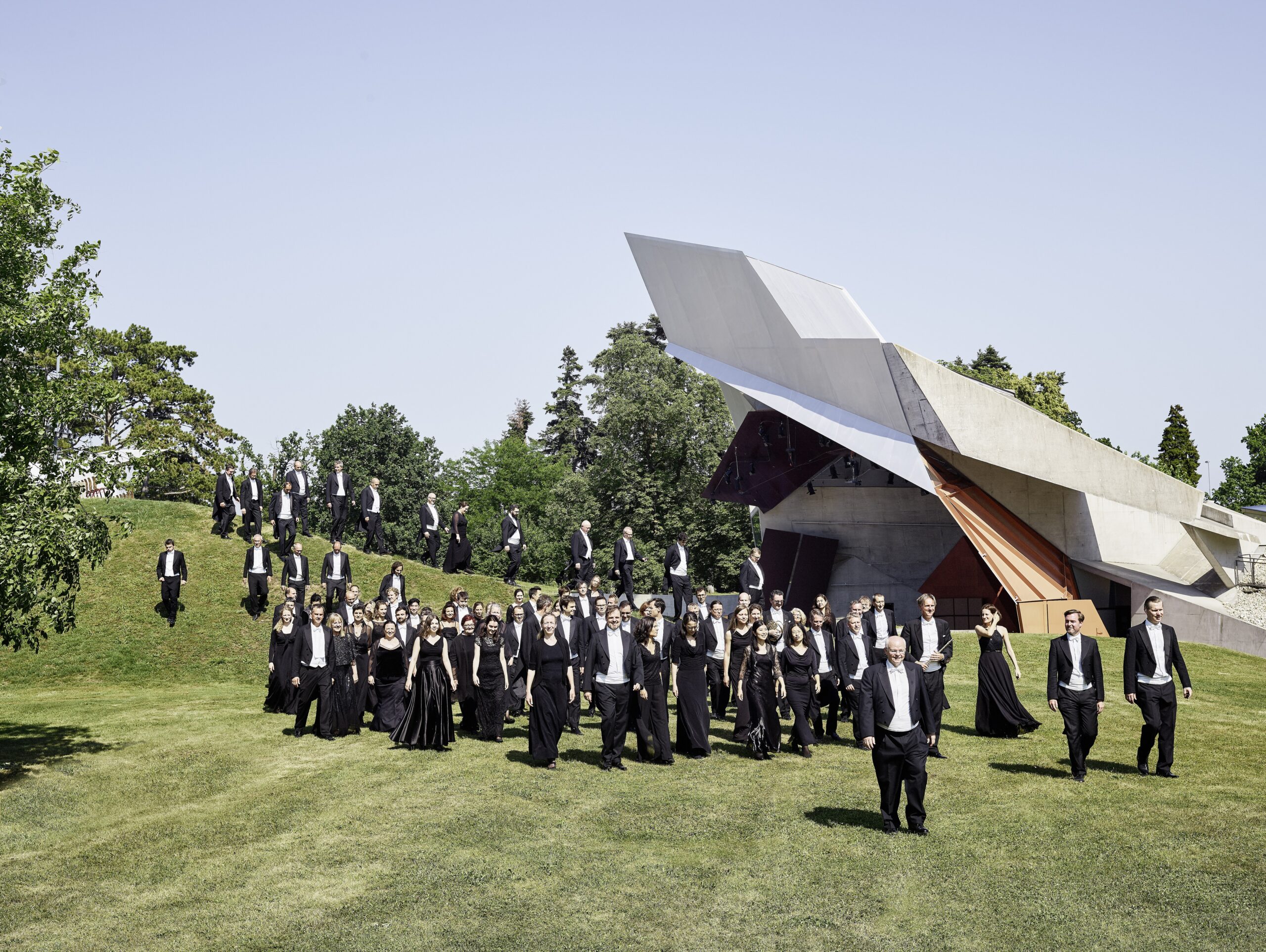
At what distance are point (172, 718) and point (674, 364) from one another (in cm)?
3305

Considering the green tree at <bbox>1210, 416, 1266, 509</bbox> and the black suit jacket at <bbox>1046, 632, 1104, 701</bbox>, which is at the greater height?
the green tree at <bbox>1210, 416, 1266, 509</bbox>

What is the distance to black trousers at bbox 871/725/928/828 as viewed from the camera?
28.0 ft

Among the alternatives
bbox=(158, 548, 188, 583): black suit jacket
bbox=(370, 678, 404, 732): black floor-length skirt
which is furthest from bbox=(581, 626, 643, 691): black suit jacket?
bbox=(158, 548, 188, 583): black suit jacket

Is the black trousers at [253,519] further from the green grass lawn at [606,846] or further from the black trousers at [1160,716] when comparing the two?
the black trousers at [1160,716]

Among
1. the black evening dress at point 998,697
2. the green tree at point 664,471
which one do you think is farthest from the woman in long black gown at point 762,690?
the green tree at point 664,471

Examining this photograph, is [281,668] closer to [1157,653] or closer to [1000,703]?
[1000,703]

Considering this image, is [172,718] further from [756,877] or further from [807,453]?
[807,453]

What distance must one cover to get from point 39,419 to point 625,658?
21.2 feet

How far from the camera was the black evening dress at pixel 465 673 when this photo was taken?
13445mm

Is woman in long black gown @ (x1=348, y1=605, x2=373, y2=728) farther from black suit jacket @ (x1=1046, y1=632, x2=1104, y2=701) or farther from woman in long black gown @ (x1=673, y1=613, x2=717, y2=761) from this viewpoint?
black suit jacket @ (x1=1046, y1=632, x2=1104, y2=701)

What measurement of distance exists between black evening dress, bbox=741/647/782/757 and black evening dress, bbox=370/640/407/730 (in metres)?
4.34

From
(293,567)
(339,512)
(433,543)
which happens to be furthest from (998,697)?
(433,543)

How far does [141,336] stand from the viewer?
49.3 m

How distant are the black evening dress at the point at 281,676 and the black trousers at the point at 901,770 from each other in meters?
8.90
